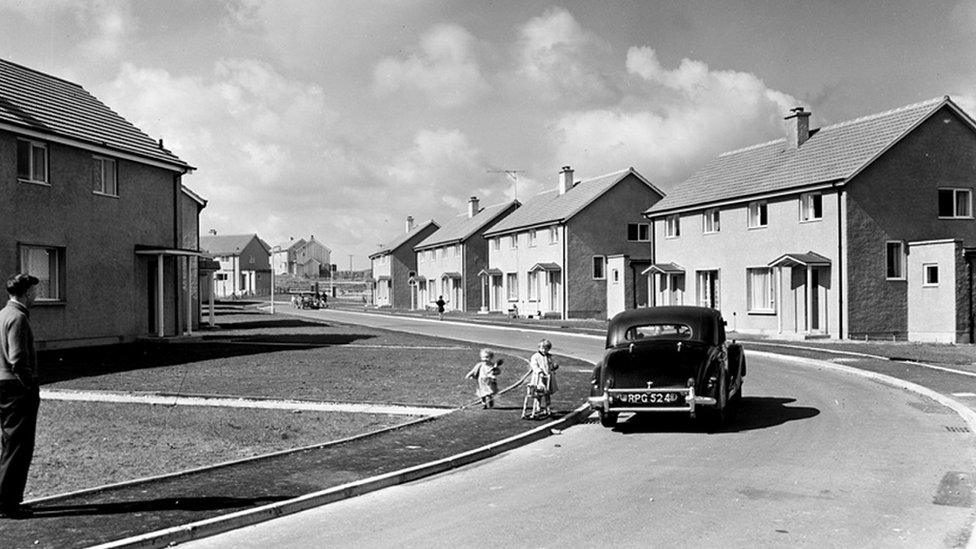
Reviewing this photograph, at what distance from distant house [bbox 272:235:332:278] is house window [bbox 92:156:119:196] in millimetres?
136945

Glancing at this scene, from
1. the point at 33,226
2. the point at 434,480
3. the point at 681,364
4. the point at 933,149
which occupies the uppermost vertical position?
the point at 933,149

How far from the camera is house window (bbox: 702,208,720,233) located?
122 ft

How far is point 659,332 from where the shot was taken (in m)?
13.8

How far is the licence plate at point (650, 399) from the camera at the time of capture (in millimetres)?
12133

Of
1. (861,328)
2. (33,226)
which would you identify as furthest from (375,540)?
(861,328)

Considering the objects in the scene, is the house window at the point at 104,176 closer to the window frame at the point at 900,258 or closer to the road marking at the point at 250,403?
the road marking at the point at 250,403

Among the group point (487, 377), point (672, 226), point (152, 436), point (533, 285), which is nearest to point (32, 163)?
point (152, 436)

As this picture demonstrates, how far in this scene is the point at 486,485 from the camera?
9.32 meters

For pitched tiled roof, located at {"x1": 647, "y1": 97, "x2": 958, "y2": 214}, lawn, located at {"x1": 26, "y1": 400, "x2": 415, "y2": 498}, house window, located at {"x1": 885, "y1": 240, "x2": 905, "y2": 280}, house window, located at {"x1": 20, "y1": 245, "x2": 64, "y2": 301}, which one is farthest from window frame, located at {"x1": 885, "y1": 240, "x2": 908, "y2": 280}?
house window, located at {"x1": 20, "y1": 245, "x2": 64, "y2": 301}

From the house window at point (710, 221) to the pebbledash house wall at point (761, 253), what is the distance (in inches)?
6.9

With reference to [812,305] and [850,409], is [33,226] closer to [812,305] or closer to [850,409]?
[850,409]

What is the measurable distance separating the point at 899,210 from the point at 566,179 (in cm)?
2802

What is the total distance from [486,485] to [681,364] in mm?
4278

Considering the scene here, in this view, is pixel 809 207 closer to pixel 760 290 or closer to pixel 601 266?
pixel 760 290
